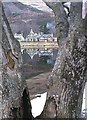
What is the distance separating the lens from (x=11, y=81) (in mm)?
2242

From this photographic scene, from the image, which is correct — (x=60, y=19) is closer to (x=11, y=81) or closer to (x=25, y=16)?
(x=25, y=16)

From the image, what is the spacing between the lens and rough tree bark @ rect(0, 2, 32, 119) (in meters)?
2.20

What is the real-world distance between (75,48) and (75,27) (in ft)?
0.38

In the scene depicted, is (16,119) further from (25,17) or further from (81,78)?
(25,17)

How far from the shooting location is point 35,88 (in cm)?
220

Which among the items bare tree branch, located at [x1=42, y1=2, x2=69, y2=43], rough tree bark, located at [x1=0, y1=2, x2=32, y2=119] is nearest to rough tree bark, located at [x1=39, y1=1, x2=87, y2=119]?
bare tree branch, located at [x1=42, y1=2, x2=69, y2=43]

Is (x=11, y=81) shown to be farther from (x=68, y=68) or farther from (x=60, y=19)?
(x=60, y=19)

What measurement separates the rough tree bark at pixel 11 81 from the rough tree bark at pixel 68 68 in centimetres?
13

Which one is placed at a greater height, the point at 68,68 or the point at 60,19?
the point at 60,19

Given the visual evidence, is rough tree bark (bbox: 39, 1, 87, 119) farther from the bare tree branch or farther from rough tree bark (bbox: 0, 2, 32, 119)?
rough tree bark (bbox: 0, 2, 32, 119)

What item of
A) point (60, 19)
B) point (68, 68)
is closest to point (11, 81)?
point (68, 68)

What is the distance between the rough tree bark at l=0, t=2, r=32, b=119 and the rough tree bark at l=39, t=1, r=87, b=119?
0.44 feet

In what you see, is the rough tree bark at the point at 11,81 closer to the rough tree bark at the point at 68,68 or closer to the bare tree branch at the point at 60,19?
the rough tree bark at the point at 68,68

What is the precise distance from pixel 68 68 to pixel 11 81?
1.09ft
